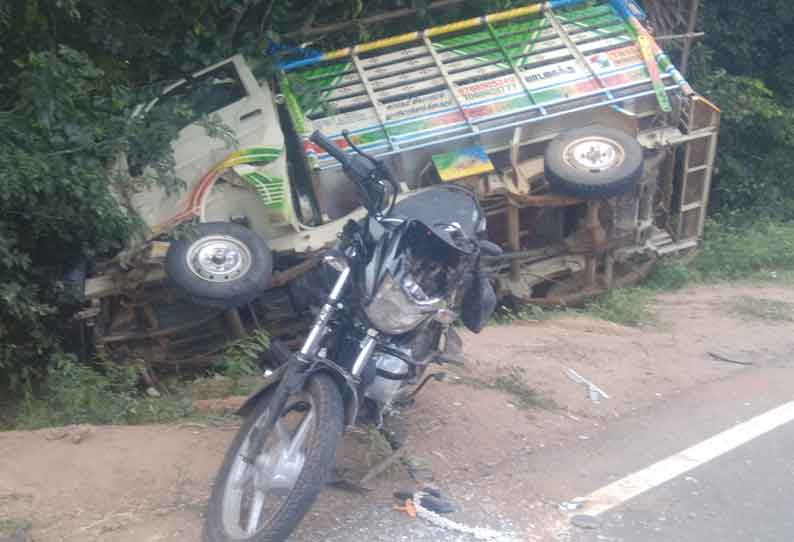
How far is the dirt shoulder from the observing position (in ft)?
12.6

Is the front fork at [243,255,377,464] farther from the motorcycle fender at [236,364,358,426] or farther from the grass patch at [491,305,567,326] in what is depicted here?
the grass patch at [491,305,567,326]

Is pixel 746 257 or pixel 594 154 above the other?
pixel 594 154

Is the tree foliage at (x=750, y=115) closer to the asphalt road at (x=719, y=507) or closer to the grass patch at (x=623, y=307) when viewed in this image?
the grass patch at (x=623, y=307)

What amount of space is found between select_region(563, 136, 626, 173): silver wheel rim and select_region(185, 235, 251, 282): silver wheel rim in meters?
2.77

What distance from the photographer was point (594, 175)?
744 centimetres

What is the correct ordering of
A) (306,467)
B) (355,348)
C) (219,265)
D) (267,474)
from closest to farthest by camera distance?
1. (306,467)
2. (267,474)
3. (355,348)
4. (219,265)

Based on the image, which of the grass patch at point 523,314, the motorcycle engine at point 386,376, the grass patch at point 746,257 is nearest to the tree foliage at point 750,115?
the grass patch at point 746,257

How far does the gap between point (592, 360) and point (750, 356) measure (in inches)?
48.4

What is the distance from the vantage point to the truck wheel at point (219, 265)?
20.5ft

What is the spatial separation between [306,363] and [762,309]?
5307 mm

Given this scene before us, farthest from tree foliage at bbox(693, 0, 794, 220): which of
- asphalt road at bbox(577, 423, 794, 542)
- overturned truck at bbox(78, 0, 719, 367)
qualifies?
asphalt road at bbox(577, 423, 794, 542)

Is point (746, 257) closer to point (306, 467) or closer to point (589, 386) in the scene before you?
point (589, 386)

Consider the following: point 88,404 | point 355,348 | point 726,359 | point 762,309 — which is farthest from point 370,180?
point 762,309

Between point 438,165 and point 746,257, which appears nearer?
point 438,165
